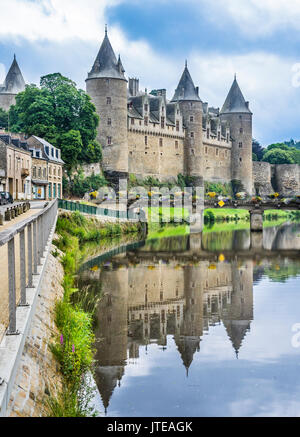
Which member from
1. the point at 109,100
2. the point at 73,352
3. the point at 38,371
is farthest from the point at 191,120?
the point at 38,371

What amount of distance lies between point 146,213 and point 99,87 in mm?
14074

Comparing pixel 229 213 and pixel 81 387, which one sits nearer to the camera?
pixel 81 387

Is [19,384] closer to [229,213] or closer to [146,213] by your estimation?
[146,213]

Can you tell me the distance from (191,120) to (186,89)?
3.18m

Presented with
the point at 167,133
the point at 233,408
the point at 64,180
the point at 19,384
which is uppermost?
the point at 167,133

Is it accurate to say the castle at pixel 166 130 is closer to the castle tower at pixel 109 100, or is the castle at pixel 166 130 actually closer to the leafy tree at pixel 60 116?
the castle tower at pixel 109 100

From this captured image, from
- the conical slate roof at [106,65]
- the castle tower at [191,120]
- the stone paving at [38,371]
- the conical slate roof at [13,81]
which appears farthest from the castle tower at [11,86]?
the stone paving at [38,371]

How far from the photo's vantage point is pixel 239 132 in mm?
67438

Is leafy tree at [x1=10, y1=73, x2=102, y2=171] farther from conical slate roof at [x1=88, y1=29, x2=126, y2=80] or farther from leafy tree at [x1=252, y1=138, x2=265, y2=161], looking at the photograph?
leafy tree at [x1=252, y1=138, x2=265, y2=161]

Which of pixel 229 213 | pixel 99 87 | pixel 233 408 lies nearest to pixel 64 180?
pixel 99 87

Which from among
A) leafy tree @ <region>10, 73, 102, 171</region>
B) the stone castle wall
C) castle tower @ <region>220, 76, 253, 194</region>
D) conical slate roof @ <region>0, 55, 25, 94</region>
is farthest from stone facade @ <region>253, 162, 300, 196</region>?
leafy tree @ <region>10, 73, 102, 171</region>

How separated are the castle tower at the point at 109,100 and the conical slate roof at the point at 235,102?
23138mm

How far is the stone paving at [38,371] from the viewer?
205 inches

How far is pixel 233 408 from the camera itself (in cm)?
712
